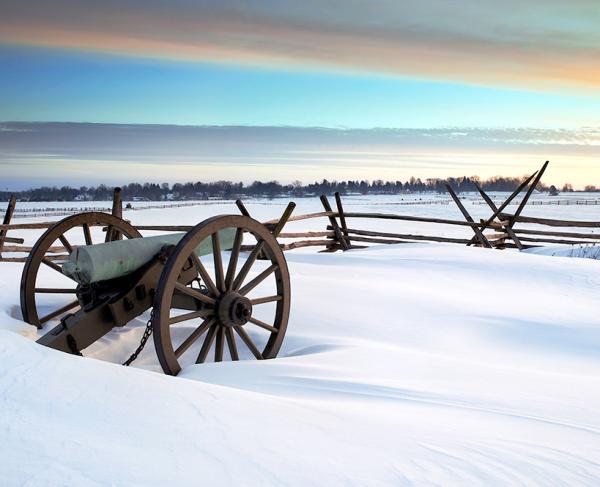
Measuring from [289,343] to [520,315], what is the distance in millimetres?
2641

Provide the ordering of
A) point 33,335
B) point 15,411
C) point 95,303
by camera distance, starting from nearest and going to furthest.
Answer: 1. point 15,411
2. point 95,303
3. point 33,335

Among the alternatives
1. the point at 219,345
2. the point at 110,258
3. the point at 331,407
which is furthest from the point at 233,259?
the point at 331,407

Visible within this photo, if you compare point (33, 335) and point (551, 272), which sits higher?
point (551, 272)

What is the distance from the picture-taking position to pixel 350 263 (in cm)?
916

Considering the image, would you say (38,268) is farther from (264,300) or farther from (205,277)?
(264,300)

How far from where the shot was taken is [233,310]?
15.6ft

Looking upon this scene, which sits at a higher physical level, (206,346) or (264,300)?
(264,300)

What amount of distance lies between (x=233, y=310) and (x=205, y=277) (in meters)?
0.36

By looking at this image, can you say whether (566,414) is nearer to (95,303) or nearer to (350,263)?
(95,303)

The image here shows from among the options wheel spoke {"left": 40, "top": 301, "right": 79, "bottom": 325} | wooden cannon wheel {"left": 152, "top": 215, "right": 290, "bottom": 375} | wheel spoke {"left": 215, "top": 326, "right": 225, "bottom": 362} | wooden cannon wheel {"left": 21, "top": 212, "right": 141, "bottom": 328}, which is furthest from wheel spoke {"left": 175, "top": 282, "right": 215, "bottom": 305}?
wheel spoke {"left": 40, "top": 301, "right": 79, "bottom": 325}

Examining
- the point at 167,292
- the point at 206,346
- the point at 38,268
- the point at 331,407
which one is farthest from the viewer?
the point at 38,268

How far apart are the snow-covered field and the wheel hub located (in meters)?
0.41

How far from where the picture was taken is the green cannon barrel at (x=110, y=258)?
4.52 metres

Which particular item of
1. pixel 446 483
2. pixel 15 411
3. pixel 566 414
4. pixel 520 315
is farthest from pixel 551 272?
pixel 15 411
